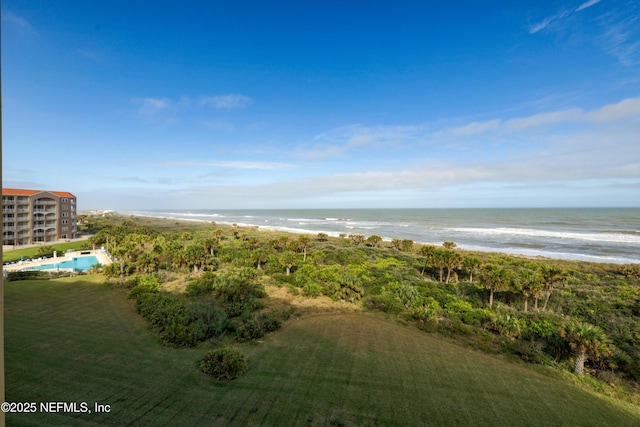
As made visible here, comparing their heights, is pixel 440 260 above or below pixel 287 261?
above

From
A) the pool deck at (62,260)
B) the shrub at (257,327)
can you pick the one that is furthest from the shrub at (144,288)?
the pool deck at (62,260)

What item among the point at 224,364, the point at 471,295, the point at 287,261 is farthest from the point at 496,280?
the point at 224,364

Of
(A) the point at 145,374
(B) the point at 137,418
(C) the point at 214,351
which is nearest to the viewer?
(B) the point at 137,418

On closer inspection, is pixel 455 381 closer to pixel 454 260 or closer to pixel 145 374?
pixel 145 374

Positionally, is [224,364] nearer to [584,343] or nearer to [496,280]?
[584,343]

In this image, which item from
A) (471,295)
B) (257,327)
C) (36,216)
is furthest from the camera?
(36,216)

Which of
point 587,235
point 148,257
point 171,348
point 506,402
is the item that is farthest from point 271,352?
point 587,235

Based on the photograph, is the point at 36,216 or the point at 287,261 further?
the point at 36,216
